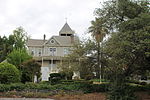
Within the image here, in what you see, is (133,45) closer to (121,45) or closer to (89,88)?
(121,45)

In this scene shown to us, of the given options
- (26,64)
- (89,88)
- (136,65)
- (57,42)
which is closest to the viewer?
(136,65)

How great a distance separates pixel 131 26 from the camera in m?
13.0

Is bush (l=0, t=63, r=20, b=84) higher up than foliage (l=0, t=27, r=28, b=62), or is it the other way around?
foliage (l=0, t=27, r=28, b=62)

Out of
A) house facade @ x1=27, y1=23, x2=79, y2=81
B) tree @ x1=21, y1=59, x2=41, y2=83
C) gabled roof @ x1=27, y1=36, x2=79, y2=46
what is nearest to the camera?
tree @ x1=21, y1=59, x2=41, y2=83

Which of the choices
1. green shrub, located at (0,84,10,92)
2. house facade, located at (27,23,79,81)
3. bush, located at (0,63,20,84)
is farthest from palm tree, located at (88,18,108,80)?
house facade, located at (27,23,79,81)

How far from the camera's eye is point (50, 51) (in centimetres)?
4056

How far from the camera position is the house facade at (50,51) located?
129ft

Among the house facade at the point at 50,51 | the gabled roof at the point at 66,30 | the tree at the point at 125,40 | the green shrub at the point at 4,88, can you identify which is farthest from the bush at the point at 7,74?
the gabled roof at the point at 66,30

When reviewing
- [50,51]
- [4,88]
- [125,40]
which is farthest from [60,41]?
[125,40]

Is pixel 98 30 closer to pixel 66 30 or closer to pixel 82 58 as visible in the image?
pixel 82 58

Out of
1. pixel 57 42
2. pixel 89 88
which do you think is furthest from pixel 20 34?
pixel 89 88

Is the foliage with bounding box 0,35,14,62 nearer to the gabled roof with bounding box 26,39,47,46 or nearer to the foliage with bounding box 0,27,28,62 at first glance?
the foliage with bounding box 0,27,28,62

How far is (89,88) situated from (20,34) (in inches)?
1741

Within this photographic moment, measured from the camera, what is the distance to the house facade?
3945cm
